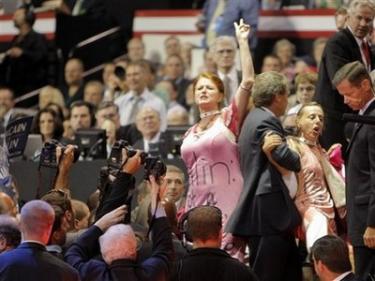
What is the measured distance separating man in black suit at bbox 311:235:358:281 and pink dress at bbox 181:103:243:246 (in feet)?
4.46

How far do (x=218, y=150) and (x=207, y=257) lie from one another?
1592 millimetres

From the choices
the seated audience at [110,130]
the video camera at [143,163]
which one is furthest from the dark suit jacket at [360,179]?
the seated audience at [110,130]

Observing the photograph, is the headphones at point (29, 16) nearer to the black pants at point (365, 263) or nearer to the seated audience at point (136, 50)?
the seated audience at point (136, 50)

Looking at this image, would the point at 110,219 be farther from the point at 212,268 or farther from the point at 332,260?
the point at 332,260

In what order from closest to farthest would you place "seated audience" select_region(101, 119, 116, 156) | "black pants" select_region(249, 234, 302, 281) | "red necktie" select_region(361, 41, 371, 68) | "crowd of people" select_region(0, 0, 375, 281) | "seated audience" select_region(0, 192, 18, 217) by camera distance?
"crowd of people" select_region(0, 0, 375, 281)
"seated audience" select_region(0, 192, 18, 217)
"black pants" select_region(249, 234, 302, 281)
"red necktie" select_region(361, 41, 371, 68)
"seated audience" select_region(101, 119, 116, 156)

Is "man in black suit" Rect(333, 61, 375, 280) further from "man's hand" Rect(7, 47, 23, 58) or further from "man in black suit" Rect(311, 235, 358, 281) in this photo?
"man's hand" Rect(7, 47, 23, 58)

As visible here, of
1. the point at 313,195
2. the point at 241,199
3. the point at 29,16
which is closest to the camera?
the point at 241,199

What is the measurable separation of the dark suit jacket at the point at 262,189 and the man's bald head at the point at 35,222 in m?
1.96

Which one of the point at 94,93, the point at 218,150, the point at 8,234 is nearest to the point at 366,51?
the point at 218,150

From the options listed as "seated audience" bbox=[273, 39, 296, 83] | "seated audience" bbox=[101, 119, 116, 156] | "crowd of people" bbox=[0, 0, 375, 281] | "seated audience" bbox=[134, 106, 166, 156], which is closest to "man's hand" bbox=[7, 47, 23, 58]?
"seated audience" bbox=[273, 39, 296, 83]

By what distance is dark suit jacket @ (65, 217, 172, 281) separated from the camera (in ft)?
28.7

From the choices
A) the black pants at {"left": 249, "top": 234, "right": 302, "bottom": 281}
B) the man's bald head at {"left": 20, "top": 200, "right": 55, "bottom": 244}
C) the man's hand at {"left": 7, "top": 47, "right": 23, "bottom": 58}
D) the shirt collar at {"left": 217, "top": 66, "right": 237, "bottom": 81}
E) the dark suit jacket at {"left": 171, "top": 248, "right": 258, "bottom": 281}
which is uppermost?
the shirt collar at {"left": 217, "top": 66, "right": 237, "bottom": 81}

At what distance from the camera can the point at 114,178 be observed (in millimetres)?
9422

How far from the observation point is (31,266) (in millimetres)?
8250
